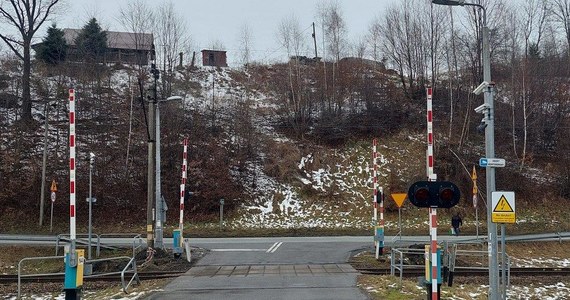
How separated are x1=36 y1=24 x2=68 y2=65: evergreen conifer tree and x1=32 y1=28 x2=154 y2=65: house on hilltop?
2.19 feet

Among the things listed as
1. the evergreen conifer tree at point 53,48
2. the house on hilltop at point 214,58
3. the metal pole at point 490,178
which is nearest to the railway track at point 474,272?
the metal pole at point 490,178

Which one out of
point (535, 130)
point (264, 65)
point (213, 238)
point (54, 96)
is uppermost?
point (264, 65)

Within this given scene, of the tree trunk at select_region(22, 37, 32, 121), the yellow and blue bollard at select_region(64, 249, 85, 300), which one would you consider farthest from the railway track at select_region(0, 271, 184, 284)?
the tree trunk at select_region(22, 37, 32, 121)

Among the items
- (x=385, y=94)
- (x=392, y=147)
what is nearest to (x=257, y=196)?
(x=392, y=147)

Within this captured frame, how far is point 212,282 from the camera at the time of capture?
14.6m

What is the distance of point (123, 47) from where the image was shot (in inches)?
2327

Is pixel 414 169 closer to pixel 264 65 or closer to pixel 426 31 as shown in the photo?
pixel 426 31

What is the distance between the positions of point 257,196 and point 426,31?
22.4m

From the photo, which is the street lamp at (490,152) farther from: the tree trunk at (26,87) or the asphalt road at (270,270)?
the tree trunk at (26,87)

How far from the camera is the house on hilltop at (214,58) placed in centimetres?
6147

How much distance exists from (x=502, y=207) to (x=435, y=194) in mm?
2927

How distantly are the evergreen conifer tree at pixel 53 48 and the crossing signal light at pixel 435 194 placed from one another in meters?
50.4

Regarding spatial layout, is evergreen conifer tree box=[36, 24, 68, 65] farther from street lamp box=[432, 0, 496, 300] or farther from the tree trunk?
street lamp box=[432, 0, 496, 300]

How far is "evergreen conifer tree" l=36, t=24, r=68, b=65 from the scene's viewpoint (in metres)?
52.0
